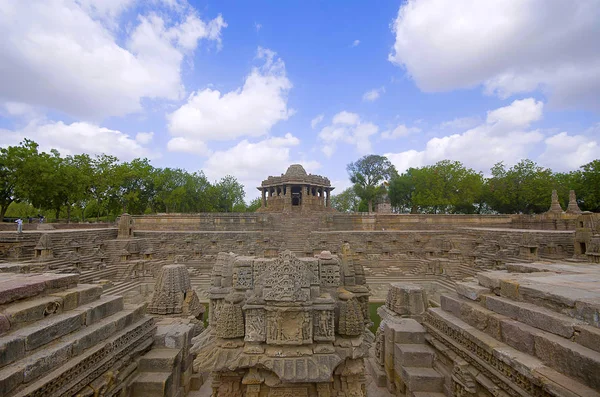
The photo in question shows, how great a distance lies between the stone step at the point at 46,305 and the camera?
3.00 m

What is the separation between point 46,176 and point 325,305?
92.3 ft

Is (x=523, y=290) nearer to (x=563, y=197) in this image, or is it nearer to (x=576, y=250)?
(x=576, y=250)

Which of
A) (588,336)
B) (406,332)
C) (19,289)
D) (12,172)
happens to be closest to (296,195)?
(12,172)

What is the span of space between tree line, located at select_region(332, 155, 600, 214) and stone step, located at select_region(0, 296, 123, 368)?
38.1m

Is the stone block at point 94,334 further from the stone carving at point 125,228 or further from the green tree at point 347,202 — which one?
the green tree at point 347,202

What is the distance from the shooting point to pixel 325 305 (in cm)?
414

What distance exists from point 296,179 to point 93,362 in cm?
2827

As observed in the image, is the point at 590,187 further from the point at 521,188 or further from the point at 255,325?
the point at 255,325

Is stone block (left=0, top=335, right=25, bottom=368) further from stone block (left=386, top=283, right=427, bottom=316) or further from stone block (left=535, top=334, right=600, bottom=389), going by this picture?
stone block (left=386, top=283, right=427, bottom=316)

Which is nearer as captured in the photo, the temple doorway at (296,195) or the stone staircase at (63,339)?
the stone staircase at (63,339)

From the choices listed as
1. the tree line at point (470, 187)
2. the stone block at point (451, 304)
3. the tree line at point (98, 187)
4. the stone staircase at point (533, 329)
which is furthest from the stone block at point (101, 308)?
the tree line at point (470, 187)

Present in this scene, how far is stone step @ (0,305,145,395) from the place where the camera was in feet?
8.25

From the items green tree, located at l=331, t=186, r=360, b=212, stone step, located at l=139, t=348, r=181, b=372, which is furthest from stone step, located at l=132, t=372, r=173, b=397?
green tree, located at l=331, t=186, r=360, b=212

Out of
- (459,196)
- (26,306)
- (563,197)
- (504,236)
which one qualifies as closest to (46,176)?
(26,306)
